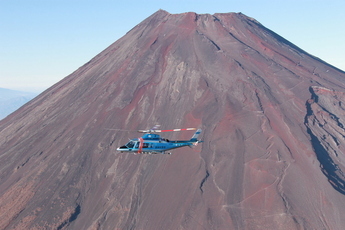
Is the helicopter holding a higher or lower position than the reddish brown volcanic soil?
higher

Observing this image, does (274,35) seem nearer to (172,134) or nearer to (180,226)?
(172,134)

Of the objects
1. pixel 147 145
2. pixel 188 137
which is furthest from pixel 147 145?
pixel 188 137

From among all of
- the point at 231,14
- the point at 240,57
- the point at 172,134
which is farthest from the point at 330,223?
the point at 231,14

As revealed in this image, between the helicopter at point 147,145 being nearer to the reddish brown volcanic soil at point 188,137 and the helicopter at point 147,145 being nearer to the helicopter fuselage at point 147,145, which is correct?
the helicopter fuselage at point 147,145

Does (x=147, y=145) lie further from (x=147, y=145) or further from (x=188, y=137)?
(x=188, y=137)

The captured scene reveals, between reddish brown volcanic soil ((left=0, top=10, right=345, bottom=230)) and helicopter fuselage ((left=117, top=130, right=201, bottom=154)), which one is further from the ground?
helicopter fuselage ((left=117, top=130, right=201, bottom=154))

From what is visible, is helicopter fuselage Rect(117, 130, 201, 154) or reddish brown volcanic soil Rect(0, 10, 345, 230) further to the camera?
reddish brown volcanic soil Rect(0, 10, 345, 230)

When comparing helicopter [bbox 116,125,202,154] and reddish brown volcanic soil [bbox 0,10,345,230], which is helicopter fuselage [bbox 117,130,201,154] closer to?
helicopter [bbox 116,125,202,154]

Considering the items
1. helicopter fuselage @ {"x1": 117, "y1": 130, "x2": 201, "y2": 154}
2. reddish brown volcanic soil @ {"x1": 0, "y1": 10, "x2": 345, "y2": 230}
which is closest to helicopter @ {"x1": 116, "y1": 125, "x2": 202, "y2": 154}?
helicopter fuselage @ {"x1": 117, "y1": 130, "x2": 201, "y2": 154}
